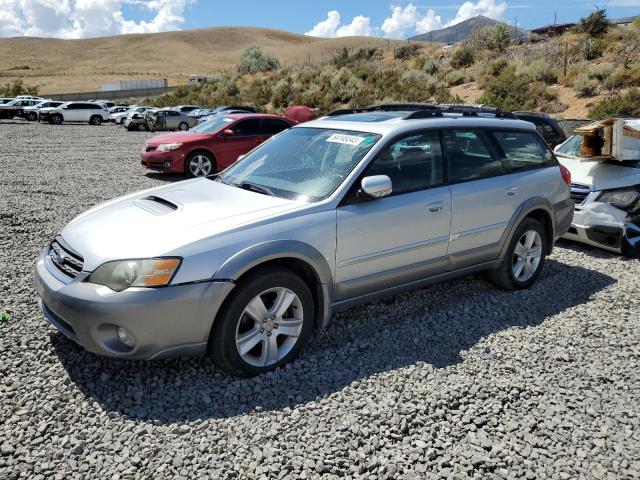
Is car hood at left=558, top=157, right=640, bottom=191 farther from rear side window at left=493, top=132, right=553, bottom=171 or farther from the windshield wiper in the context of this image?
the windshield wiper

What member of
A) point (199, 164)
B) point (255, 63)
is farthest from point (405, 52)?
point (199, 164)

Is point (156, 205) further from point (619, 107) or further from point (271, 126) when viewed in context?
point (619, 107)

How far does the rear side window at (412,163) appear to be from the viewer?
13.8 ft

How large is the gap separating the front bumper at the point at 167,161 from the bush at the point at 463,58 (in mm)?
26382

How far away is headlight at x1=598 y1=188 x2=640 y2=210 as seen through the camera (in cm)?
646

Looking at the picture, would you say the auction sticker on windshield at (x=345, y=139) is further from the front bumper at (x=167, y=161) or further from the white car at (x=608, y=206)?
the front bumper at (x=167, y=161)

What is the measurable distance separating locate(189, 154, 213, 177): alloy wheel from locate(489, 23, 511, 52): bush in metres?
28.0

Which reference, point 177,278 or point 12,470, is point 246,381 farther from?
point 12,470

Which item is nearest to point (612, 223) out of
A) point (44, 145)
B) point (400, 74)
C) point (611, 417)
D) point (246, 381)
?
point (611, 417)

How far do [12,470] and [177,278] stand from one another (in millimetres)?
1253

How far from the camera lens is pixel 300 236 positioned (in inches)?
144

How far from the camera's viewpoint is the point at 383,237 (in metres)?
4.09

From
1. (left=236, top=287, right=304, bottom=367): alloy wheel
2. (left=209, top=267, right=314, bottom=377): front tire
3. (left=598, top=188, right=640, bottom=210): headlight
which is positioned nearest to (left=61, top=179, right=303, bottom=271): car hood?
(left=209, top=267, right=314, bottom=377): front tire

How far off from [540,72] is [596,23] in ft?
26.5
